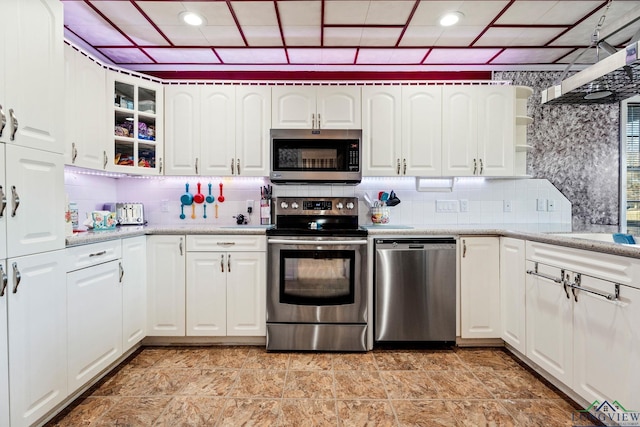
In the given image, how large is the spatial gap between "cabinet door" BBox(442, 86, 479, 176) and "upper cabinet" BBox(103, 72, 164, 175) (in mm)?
2531

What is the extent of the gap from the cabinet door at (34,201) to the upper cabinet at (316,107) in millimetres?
1701

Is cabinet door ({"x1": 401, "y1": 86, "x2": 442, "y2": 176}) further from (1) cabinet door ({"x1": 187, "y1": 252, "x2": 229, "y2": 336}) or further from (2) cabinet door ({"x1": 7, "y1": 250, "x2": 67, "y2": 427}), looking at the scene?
(2) cabinet door ({"x1": 7, "y1": 250, "x2": 67, "y2": 427})

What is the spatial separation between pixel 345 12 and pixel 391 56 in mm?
832

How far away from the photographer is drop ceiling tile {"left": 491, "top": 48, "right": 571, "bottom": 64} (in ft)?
9.75

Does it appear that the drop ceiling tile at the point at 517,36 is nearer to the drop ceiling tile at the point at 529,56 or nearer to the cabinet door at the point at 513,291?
the drop ceiling tile at the point at 529,56

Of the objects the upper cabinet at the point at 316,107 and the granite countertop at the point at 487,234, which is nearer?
the granite countertop at the point at 487,234

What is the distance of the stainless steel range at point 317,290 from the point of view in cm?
261

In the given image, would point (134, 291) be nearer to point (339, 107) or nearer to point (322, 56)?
point (339, 107)

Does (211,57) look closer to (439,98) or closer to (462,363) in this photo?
(439,98)

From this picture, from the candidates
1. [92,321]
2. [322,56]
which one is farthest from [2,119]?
[322,56]

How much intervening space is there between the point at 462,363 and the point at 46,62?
311 centimetres

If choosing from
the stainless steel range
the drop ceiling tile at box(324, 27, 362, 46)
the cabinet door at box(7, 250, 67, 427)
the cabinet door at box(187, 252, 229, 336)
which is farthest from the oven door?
the drop ceiling tile at box(324, 27, 362, 46)

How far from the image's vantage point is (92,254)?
80.0 inches

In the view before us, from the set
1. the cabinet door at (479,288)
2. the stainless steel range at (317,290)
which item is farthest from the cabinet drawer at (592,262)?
the stainless steel range at (317,290)
